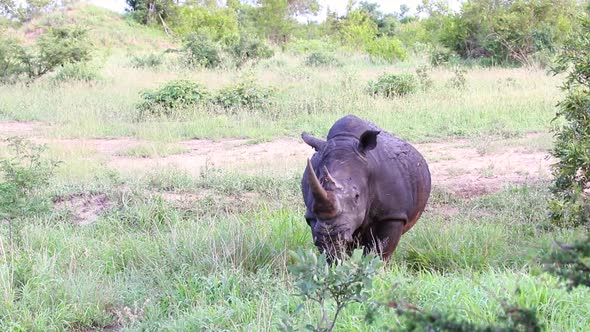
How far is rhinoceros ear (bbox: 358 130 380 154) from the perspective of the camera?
4337mm

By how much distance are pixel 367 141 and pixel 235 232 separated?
54.2 inches

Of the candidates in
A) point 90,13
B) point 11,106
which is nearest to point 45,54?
point 11,106

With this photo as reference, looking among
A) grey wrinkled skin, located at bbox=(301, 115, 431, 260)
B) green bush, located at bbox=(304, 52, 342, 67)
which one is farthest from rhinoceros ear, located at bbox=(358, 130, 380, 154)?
green bush, located at bbox=(304, 52, 342, 67)

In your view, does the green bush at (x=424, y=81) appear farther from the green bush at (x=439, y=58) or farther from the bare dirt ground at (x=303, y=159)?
the green bush at (x=439, y=58)

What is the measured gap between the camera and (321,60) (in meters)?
20.1

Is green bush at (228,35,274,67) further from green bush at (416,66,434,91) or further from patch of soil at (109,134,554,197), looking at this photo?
patch of soil at (109,134,554,197)

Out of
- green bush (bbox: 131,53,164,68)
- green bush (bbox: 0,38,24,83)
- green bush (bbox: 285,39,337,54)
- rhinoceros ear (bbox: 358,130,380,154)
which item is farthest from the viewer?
green bush (bbox: 285,39,337,54)

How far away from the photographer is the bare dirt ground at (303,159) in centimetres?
800

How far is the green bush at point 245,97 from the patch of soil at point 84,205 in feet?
18.0

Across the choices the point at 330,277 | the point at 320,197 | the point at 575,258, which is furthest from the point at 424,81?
the point at 575,258

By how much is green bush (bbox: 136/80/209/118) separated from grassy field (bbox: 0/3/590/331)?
0.34 meters

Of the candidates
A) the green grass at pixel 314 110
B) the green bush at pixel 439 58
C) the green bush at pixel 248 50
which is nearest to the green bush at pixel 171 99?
the green grass at pixel 314 110

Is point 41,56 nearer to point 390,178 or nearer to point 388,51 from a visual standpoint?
point 388,51

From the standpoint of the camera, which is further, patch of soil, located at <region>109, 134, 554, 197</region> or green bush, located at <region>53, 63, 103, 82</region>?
green bush, located at <region>53, 63, 103, 82</region>
